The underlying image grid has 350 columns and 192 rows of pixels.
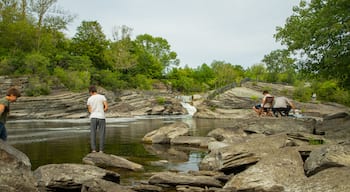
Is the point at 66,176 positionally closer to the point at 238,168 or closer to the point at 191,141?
the point at 238,168

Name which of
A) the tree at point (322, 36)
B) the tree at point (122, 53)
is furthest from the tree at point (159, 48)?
the tree at point (322, 36)

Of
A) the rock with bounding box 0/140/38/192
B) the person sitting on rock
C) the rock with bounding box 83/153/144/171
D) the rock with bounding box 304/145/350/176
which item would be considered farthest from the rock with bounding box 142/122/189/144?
the rock with bounding box 0/140/38/192

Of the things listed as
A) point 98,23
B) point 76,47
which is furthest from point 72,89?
point 98,23

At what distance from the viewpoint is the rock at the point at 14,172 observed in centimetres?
525

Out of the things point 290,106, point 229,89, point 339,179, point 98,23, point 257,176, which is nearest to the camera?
point 339,179

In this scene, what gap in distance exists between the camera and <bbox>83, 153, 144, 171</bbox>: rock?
367 inches

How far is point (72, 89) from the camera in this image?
160ft

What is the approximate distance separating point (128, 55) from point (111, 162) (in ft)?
222

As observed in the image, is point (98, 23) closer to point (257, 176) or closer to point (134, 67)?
point (134, 67)

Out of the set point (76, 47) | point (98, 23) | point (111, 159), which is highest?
point (98, 23)

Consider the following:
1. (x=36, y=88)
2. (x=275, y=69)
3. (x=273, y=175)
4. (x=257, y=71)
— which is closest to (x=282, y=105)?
(x=273, y=175)

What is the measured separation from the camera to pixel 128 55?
248 feet

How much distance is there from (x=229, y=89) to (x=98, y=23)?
111 feet

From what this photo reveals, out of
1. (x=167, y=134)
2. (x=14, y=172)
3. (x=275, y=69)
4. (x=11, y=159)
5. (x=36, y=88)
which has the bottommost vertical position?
(x=167, y=134)
